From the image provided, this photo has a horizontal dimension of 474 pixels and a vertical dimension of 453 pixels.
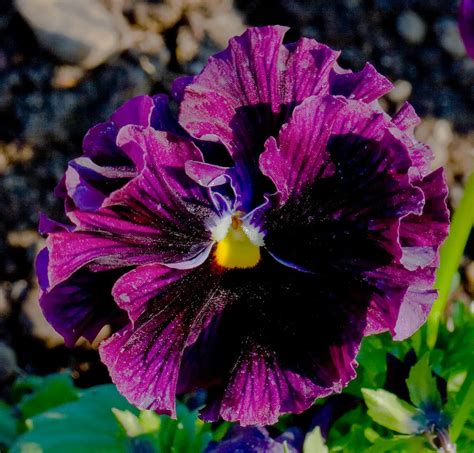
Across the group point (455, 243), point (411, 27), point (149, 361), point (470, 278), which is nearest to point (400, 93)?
point (411, 27)

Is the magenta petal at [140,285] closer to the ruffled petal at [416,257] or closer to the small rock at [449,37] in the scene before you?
the ruffled petal at [416,257]

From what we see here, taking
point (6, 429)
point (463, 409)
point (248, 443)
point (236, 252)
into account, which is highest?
point (236, 252)

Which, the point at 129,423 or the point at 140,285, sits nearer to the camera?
the point at 140,285

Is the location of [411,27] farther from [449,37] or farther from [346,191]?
[346,191]

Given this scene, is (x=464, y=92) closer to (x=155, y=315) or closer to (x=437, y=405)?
(x=437, y=405)

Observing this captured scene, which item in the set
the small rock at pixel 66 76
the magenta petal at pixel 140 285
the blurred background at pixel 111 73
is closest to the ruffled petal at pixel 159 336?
the magenta petal at pixel 140 285

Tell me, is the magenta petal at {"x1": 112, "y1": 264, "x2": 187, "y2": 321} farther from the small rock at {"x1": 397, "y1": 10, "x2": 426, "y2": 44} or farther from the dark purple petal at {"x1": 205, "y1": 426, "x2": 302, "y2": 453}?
the small rock at {"x1": 397, "y1": 10, "x2": 426, "y2": 44}

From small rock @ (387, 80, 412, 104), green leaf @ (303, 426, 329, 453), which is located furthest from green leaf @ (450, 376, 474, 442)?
small rock @ (387, 80, 412, 104)
